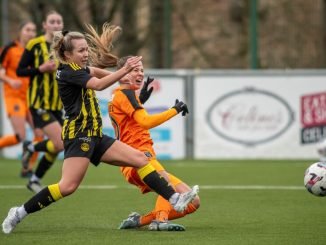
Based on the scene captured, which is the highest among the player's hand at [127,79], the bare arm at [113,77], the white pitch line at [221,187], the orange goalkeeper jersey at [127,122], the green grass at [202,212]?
the bare arm at [113,77]

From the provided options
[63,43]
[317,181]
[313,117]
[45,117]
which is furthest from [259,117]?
[63,43]

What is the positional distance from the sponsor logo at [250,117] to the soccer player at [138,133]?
8.32 m

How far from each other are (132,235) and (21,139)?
6.19 metres

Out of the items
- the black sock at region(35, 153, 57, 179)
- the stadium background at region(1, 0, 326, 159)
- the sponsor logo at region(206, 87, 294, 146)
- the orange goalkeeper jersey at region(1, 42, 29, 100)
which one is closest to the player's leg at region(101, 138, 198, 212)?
the black sock at region(35, 153, 57, 179)

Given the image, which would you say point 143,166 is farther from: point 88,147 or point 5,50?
point 5,50

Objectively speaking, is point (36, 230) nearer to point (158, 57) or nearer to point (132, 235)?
point (132, 235)

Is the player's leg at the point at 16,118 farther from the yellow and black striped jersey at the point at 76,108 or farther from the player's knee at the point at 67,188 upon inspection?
the player's knee at the point at 67,188

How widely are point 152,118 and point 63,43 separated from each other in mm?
962

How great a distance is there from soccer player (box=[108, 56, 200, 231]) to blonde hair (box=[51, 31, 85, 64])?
1.74 ft

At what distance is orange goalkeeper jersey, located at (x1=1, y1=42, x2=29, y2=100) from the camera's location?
46.2 feet

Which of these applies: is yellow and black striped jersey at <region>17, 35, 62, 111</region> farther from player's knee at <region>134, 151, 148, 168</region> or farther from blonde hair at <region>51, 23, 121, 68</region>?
player's knee at <region>134, 151, 148, 168</region>

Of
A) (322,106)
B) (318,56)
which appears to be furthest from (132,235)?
(318,56)

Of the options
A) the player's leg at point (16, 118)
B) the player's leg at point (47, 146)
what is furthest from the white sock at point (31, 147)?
the player's leg at point (16, 118)

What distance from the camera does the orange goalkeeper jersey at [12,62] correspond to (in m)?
14.1
